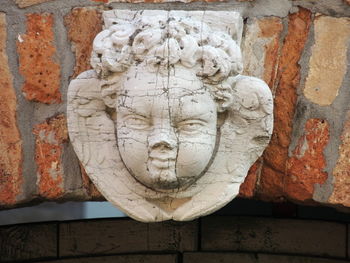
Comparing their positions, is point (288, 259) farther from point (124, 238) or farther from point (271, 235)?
point (124, 238)

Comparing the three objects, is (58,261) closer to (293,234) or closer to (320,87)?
→ (293,234)

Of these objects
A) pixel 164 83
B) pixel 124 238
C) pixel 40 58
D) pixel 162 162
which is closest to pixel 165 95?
pixel 164 83

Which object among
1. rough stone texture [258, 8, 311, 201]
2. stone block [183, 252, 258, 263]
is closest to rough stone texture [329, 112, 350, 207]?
rough stone texture [258, 8, 311, 201]

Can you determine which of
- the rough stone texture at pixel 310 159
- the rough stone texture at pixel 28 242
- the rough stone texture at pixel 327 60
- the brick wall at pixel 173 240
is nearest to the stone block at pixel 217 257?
the brick wall at pixel 173 240

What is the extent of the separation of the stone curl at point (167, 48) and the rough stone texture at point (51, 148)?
31 cm

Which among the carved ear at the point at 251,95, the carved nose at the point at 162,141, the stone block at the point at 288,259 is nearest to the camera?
the carved nose at the point at 162,141

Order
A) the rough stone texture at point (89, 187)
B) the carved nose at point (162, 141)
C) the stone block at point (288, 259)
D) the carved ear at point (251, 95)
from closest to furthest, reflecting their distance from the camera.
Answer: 1. the carved nose at point (162, 141)
2. the carved ear at point (251, 95)
3. the rough stone texture at point (89, 187)
4. the stone block at point (288, 259)

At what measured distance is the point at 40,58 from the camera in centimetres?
322

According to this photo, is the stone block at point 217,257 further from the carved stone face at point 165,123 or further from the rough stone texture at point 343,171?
the carved stone face at point 165,123

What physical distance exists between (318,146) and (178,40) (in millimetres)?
485

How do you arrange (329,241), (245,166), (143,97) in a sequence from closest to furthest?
(143,97), (245,166), (329,241)

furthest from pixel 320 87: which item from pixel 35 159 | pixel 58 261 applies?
pixel 58 261

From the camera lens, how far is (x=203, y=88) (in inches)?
115

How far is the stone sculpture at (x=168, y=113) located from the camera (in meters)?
2.90
